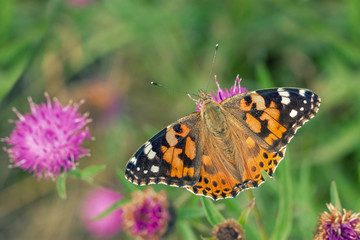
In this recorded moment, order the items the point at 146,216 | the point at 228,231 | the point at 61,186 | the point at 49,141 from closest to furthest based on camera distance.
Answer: the point at 228,231 < the point at 61,186 < the point at 49,141 < the point at 146,216

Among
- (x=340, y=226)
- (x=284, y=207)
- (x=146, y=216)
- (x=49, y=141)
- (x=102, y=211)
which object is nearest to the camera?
(x=340, y=226)

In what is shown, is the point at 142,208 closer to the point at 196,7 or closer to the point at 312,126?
the point at 312,126

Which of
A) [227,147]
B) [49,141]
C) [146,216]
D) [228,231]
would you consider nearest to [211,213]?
[228,231]

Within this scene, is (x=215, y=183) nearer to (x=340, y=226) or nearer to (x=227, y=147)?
(x=227, y=147)

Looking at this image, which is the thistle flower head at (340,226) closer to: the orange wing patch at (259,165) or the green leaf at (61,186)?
the orange wing patch at (259,165)

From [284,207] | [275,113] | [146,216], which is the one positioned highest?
[275,113]

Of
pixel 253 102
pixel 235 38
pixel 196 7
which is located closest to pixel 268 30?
pixel 235 38
